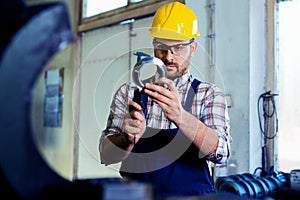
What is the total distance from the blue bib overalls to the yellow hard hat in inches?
11.2

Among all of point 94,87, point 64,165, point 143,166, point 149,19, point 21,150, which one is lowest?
point 64,165

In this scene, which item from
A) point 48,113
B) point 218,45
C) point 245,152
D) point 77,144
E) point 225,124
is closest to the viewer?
point 225,124

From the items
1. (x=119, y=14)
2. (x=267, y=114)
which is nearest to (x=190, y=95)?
(x=267, y=114)

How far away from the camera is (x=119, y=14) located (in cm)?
338

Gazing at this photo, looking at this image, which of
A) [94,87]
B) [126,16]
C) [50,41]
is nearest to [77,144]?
[94,87]

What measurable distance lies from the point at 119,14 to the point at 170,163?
228cm

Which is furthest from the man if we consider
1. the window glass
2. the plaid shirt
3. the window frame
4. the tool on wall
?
the window glass

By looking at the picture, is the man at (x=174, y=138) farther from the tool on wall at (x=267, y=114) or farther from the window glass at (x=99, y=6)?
the window glass at (x=99, y=6)

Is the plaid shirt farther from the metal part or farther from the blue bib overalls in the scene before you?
the metal part

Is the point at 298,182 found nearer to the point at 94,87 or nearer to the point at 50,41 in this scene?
the point at 50,41

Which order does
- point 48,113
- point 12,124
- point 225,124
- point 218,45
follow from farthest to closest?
point 48,113 → point 218,45 → point 225,124 → point 12,124

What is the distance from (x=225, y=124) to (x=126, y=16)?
217 centimetres

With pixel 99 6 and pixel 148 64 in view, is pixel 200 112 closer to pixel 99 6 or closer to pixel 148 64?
pixel 148 64

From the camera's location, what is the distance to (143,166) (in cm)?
135
